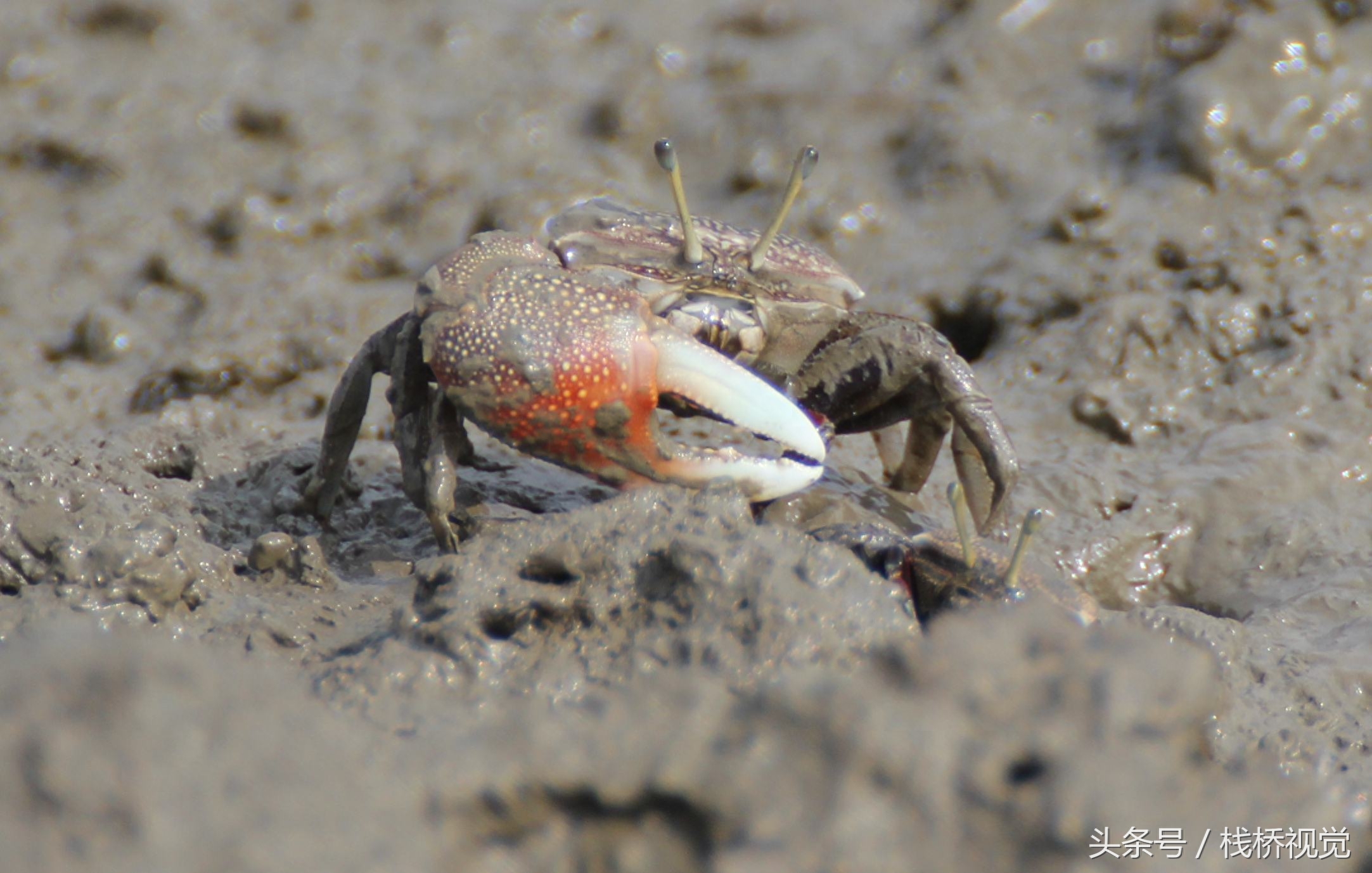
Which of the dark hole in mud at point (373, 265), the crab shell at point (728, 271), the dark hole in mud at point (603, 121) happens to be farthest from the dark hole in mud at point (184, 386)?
the dark hole in mud at point (603, 121)

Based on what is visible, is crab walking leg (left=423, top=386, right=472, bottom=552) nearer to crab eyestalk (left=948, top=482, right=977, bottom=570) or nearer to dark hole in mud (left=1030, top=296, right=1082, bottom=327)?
crab eyestalk (left=948, top=482, right=977, bottom=570)

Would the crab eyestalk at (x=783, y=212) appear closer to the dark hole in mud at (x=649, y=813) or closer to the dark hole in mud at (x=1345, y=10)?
the dark hole in mud at (x=649, y=813)

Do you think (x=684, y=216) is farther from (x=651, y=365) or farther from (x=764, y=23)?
(x=764, y=23)

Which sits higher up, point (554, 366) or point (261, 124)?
point (554, 366)

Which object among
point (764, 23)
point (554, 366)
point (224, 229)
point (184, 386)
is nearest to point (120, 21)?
point (224, 229)

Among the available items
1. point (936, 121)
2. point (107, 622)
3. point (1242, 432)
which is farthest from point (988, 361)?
point (107, 622)

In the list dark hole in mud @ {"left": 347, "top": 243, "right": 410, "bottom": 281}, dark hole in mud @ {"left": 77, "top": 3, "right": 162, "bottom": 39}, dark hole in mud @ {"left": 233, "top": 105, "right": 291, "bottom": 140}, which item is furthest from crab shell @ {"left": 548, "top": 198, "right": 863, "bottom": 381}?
dark hole in mud @ {"left": 77, "top": 3, "right": 162, "bottom": 39}

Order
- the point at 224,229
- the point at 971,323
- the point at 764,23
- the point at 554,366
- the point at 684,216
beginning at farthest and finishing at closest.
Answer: the point at 764,23
the point at 224,229
the point at 971,323
the point at 684,216
the point at 554,366
